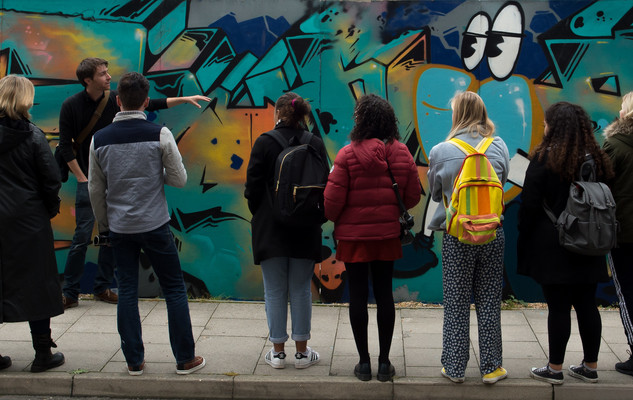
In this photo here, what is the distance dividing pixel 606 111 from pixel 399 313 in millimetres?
2461

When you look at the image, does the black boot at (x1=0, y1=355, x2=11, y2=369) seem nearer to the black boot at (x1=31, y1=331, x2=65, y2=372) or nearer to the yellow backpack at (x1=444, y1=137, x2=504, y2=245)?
the black boot at (x1=31, y1=331, x2=65, y2=372)

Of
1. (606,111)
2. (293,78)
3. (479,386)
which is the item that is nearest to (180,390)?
(479,386)

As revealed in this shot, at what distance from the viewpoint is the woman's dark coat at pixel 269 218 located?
15.8 feet

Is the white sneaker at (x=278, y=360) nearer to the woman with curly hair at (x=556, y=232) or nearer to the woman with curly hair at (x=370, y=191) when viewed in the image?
the woman with curly hair at (x=370, y=191)

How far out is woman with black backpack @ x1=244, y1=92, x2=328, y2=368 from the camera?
15.8 ft

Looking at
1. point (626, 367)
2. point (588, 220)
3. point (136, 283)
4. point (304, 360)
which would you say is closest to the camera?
point (588, 220)

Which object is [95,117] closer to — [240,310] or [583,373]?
[240,310]

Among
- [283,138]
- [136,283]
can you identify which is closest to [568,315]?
[283,138]

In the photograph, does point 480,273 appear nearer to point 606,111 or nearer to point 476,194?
point 476,194

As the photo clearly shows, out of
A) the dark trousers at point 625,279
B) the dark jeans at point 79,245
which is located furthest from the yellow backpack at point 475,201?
the dark jeans at point 79,245

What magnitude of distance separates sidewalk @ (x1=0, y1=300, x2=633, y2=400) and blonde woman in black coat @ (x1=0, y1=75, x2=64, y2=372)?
0.51 m

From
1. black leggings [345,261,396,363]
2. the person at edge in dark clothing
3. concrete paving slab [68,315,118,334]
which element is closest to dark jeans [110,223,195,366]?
concrete paving slab [68,315,118,334]

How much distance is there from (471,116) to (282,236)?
4.71 feet

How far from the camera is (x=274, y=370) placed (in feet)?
16.7
